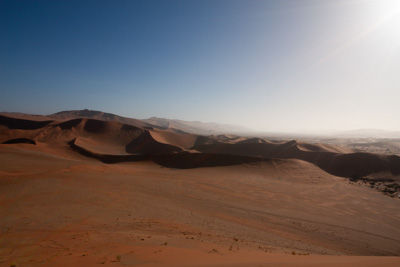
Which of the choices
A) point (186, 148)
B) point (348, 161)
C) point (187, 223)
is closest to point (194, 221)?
point (187, 223)

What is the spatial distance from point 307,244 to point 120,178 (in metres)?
16.1

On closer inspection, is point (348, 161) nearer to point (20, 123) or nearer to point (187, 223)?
point (187, 223)

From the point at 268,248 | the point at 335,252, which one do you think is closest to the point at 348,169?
the point at 335,252

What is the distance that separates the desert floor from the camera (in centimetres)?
600

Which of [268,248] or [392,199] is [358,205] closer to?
[392,199]

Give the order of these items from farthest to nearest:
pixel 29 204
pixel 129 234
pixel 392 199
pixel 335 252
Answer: pixel 392 199 < pixel 29 204 < pixel 335 252 < pixel 129 234

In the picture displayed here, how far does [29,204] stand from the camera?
1115cm

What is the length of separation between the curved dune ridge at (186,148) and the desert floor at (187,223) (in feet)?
42.9

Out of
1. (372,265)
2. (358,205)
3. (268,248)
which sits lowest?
(358,205)

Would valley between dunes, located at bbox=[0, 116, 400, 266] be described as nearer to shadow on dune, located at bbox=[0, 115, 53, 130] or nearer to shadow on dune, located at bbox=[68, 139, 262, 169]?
shadow on dune, located at bbox=[68, 139, 262, 169]

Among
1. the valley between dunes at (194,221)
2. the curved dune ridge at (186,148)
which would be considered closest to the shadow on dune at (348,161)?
the curved dune ridge at (186,148)

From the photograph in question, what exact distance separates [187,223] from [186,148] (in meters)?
48.6

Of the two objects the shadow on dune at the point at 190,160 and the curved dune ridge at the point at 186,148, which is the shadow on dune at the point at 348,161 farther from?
the shadow on dune at the point at 190,160

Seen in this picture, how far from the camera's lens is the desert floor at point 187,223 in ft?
19.7
